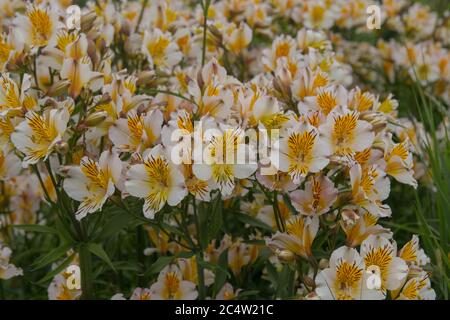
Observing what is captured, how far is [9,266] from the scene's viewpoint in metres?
2.42

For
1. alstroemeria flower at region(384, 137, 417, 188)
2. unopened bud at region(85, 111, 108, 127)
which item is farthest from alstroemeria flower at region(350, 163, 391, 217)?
unopened bud at region(85, 111, 108, 127)

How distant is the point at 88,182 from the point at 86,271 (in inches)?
16.5

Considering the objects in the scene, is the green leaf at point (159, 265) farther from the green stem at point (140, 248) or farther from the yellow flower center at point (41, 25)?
the yellow flower center at point (41, 25)

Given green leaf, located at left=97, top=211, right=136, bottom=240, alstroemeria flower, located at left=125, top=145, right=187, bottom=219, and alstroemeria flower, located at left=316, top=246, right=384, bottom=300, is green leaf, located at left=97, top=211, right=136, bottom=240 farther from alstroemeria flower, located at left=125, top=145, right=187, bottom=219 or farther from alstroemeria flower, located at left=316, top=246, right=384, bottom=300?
alstroemeria flower, located at left=316, top=246, right=384, bottom=300

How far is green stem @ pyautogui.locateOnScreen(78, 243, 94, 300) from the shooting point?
2.16 metres

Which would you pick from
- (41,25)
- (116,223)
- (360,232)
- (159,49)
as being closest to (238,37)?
(159,49)

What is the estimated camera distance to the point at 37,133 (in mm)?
1951

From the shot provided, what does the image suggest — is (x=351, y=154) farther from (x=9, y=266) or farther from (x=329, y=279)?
(x=9, y=266)

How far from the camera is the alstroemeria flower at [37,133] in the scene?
Answer: 1933 millimetres

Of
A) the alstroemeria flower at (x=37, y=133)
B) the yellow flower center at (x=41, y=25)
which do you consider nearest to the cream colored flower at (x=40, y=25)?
the yellow flower center at (x=41, y=25)

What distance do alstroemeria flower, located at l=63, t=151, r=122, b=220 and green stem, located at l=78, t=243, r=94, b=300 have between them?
0.79ft
